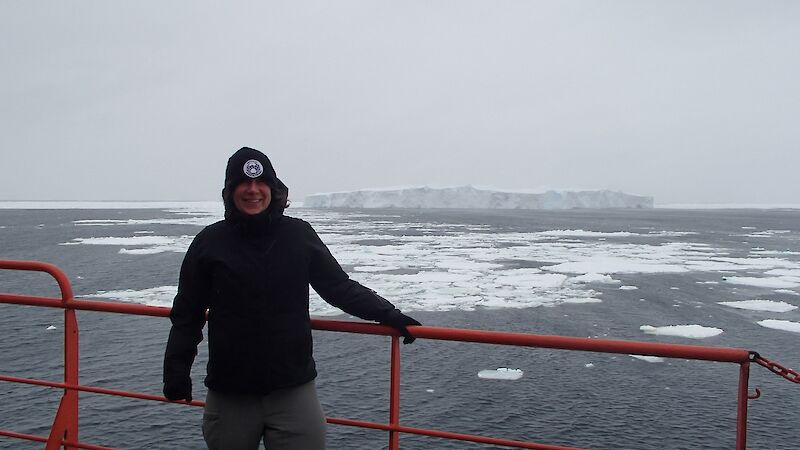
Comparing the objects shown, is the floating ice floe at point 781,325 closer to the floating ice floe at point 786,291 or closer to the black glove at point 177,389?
the floating ice floe at point 786,291

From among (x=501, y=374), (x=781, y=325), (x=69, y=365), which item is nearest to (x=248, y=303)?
(x=69, y=365)

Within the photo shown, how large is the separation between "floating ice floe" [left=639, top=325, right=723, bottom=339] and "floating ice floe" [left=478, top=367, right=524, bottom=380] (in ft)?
13.3

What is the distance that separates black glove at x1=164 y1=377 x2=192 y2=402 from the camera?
7.04 feet

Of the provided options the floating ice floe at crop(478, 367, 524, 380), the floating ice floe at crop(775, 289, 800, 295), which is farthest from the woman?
the floating ice floe at crop(775, 289, 800, 295)

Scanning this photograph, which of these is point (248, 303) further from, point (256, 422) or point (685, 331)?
point (685, 331)

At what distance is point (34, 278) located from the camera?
2097cm

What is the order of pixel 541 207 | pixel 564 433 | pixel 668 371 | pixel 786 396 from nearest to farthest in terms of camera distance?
pixel 564 433
pixel 786 396
pixel 668 371
pixel 541 207

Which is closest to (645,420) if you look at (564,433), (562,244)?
(564,433)

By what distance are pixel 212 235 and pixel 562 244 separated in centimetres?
3711

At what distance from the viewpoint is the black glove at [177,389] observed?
2145mm

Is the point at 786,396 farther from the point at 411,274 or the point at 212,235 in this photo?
the point at 411,274

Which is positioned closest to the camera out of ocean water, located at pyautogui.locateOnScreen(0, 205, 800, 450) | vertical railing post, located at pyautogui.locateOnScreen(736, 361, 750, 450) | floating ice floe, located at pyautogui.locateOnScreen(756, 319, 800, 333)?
vertical railing post, located at pyautogui.locateOnScreen(736, 361, 750, 450)

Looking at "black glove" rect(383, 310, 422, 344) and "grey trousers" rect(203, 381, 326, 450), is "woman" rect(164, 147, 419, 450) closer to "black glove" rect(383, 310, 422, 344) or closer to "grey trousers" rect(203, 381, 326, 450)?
"grey trousers" rect(203, 381, 326, 450)

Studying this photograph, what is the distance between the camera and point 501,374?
9984mm
